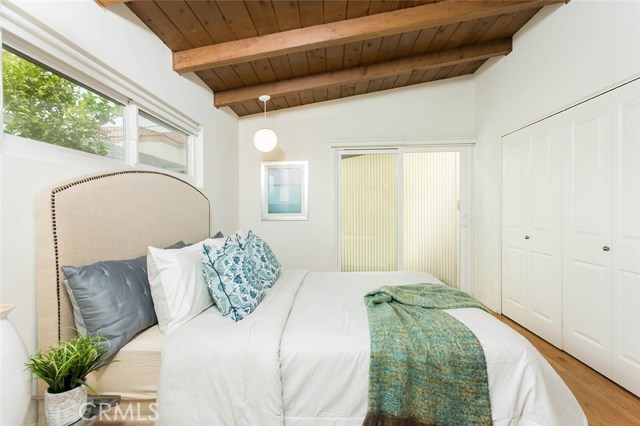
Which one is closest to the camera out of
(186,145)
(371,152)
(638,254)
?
(638,254)

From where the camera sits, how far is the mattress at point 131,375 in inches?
48.6

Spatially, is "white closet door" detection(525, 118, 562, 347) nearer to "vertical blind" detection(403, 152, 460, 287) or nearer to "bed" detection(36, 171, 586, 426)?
"vertical blind" detection(403, 152, 460, 287)

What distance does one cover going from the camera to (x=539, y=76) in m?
2.50

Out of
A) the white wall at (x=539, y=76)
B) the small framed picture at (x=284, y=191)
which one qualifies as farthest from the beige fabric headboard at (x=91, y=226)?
the white wall at (x=539, y=76)

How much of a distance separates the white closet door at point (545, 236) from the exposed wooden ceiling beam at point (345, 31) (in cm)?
112

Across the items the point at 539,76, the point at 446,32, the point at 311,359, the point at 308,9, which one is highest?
the point at 446,32

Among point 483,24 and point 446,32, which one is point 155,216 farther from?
point 483,24

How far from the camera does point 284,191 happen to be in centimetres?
379

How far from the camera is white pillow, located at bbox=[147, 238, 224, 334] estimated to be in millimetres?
1374

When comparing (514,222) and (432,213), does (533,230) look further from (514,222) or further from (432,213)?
(432,213)

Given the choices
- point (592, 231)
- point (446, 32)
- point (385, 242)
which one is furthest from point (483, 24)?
point (385, 242)

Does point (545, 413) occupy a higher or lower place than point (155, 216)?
lower

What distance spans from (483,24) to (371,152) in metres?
1.72

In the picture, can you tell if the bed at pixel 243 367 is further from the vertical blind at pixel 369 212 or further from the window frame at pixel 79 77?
the vertical blind at pixel 369 212
